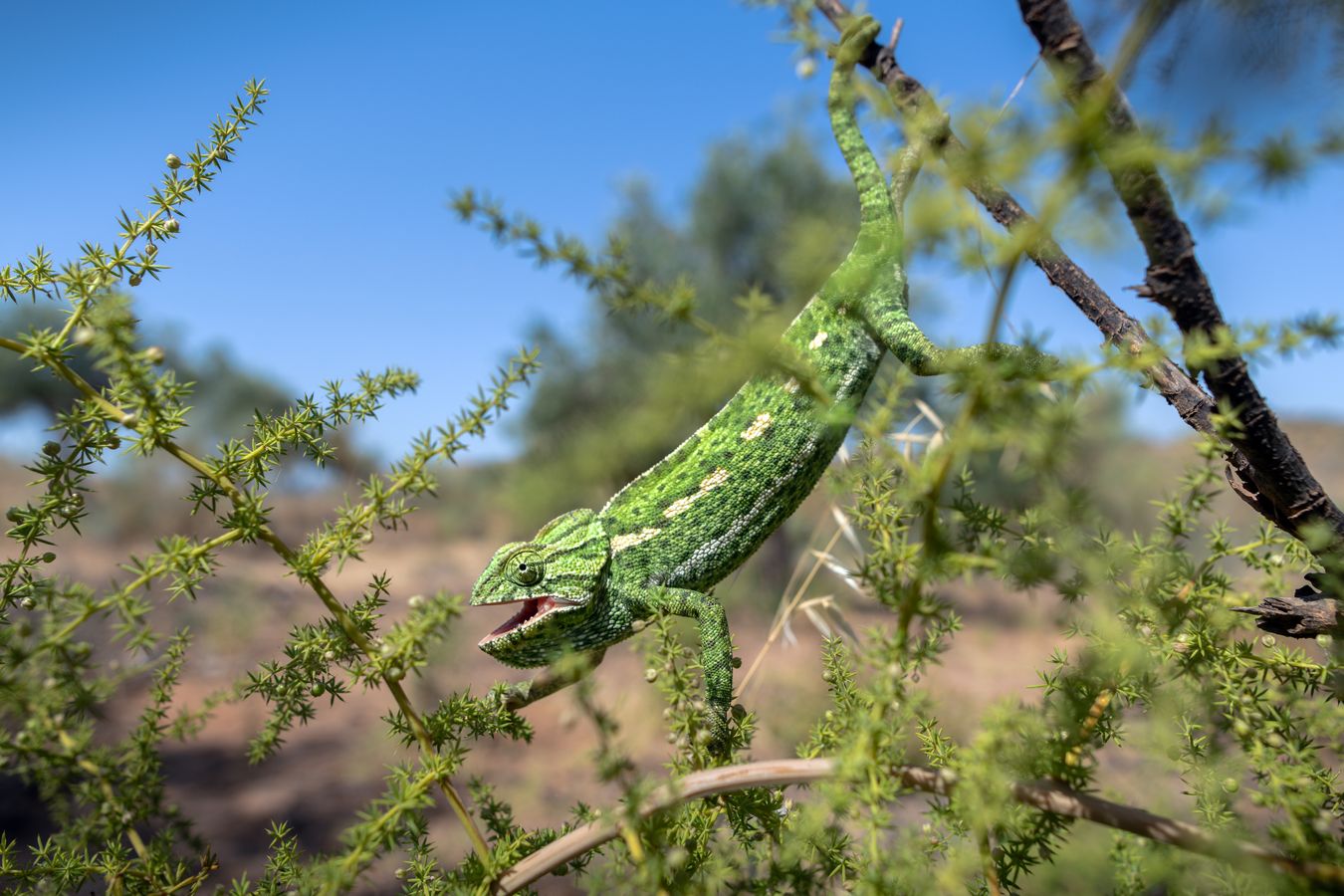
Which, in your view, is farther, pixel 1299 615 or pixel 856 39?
pixel 856 39

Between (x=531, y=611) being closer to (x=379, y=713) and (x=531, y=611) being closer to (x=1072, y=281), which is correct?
(x=1072, y=281)

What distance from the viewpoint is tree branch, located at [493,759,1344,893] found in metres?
0.65

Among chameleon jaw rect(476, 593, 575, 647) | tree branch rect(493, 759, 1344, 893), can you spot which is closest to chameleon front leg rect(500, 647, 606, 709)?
chameleon jaw rect(476, 593, 575, 647)

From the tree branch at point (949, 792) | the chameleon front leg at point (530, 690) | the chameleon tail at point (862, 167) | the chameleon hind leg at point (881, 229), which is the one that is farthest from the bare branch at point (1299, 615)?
the chameleon tail at point (862, 167)

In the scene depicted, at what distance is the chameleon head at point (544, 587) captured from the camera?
4.37ft

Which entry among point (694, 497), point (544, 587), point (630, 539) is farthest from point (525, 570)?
point (694, 497)

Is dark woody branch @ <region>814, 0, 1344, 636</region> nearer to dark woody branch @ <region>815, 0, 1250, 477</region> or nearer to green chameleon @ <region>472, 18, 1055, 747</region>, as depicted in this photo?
dark woody branch @ <region>815, 0, 1250, 477</region>

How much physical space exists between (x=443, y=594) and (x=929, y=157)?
527 mm

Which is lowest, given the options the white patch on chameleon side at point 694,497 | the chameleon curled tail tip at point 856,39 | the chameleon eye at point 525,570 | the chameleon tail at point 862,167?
the chameleon eye at point 525,570

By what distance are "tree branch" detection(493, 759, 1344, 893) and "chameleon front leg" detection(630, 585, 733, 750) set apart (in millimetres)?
557

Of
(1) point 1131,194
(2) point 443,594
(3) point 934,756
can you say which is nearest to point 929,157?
(1) point 1131,194

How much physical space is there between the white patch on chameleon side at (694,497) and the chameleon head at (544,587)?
6.6 inches

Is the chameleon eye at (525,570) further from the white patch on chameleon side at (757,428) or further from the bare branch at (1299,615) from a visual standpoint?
the bare branch at (1299,615)

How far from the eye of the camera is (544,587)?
1.40 meters
